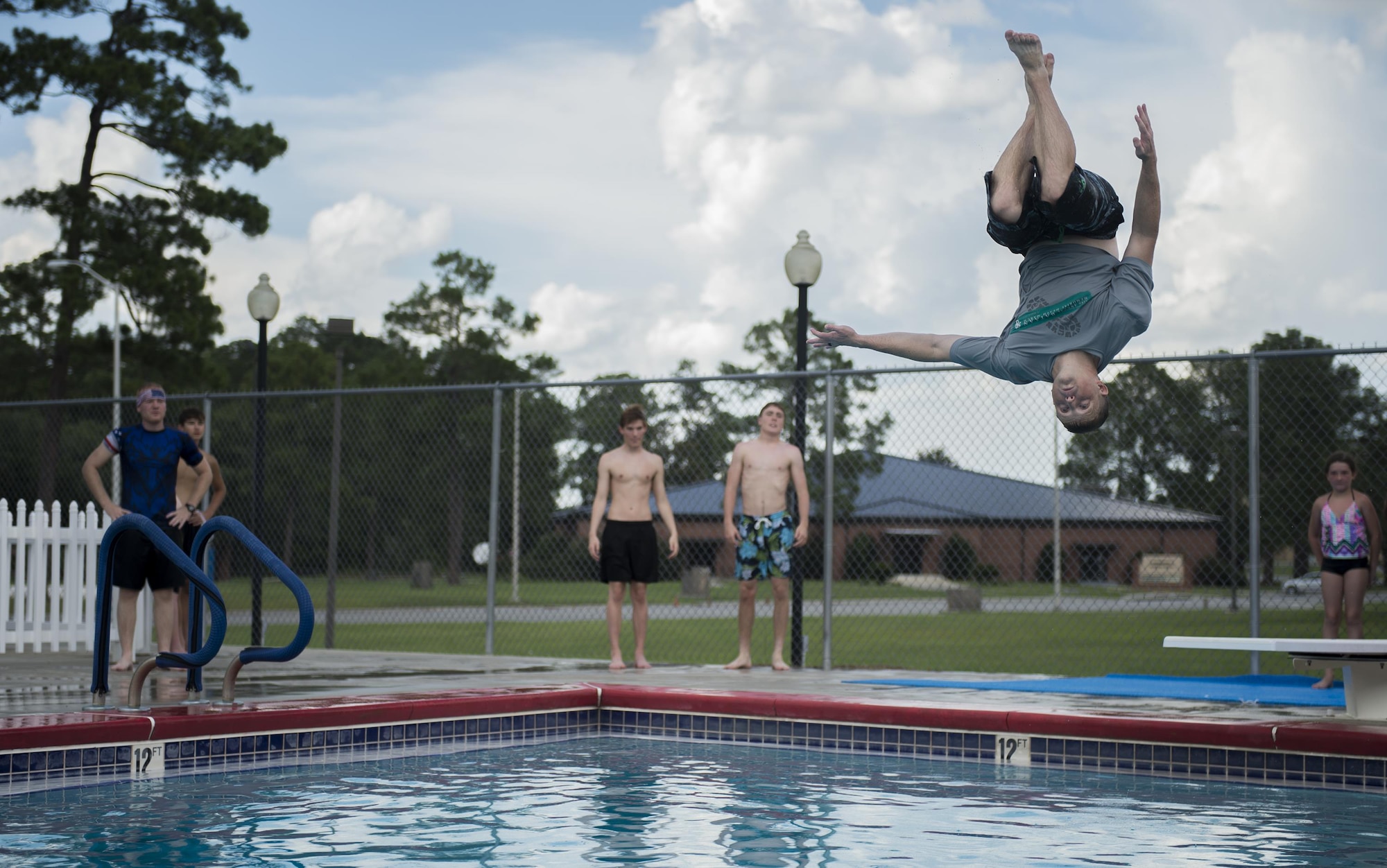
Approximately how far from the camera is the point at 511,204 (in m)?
22.5

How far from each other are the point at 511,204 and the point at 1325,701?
17.3 metres

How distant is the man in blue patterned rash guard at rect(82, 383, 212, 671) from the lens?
28.5 ft

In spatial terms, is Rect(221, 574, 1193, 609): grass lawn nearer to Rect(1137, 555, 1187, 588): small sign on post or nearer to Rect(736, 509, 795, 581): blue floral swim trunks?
Rect(1137, 555, 1187, 588): small sign on post

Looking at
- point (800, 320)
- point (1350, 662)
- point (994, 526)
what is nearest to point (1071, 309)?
point (1350, 662)

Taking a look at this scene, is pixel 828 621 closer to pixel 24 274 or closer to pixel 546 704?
pixel 546 704

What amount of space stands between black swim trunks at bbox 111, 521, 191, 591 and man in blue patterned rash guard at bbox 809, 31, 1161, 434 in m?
6.36

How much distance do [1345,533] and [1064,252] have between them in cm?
493

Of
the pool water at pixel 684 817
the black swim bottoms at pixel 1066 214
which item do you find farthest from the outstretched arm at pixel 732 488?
the black swim bottoms at pixel 1066 214

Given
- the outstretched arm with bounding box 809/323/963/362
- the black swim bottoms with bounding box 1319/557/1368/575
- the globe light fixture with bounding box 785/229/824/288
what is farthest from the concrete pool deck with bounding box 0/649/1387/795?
the globe light fixture with bounding box 785/229/824/288

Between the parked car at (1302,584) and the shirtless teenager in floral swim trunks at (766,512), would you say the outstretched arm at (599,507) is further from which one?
the parked car at (1302,584)

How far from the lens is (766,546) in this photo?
933 cm

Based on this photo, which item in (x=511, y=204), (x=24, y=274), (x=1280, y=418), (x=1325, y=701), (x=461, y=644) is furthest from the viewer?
(x=1280, y=418)

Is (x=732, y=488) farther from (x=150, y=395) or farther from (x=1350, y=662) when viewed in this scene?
(x=1350, y=662)

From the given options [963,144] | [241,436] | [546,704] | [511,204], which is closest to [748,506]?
[546,704]
